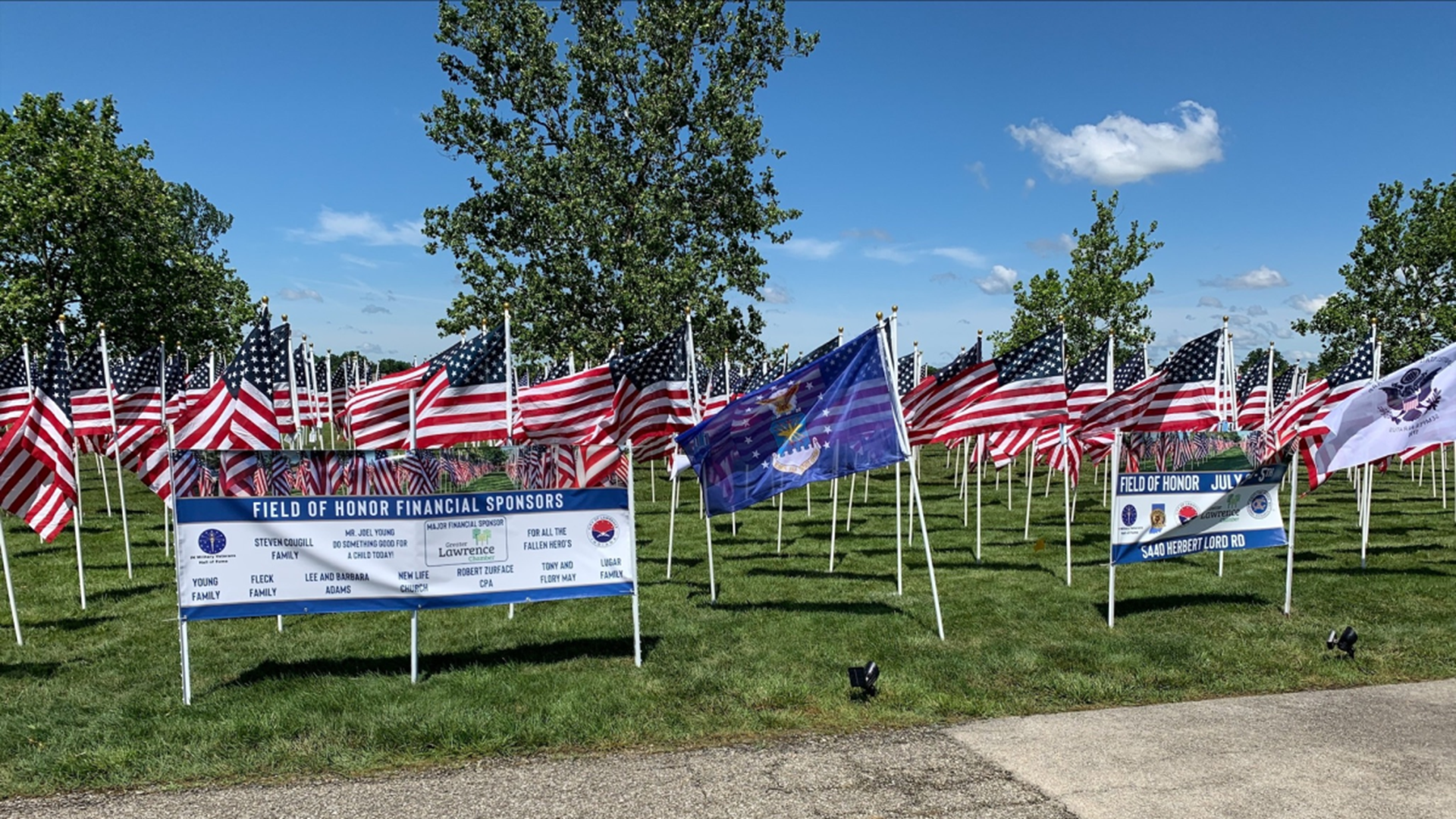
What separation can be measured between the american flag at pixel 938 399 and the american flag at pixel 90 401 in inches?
513

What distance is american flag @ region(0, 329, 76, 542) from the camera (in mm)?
10945

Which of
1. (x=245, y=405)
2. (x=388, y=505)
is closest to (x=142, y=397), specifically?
(x=245, y=405)

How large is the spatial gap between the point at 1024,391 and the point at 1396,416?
14.0ft

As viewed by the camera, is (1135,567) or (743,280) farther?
(743,280)

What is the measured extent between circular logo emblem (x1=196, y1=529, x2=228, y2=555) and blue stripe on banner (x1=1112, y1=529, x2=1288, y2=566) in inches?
362

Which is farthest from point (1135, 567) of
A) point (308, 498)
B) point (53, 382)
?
point (53, 382)

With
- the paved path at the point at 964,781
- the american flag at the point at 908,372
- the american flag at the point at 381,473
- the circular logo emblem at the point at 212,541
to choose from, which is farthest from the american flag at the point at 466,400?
the american flag at the point at 908,372

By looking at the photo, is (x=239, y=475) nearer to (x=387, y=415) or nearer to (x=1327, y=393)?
(x=387, y=415)

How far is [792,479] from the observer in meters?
10.2

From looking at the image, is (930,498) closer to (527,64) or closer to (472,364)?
(472,364)

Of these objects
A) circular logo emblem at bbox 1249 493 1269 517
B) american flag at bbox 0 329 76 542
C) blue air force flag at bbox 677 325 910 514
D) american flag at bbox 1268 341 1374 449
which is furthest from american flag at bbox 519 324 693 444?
american flag at bbox 1268 341 1374 449

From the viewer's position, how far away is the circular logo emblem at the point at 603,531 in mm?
9312

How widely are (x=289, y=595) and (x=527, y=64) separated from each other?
26.7m

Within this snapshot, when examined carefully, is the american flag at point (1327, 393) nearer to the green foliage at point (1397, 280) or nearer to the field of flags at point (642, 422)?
the field of flags at point (642, 422)
